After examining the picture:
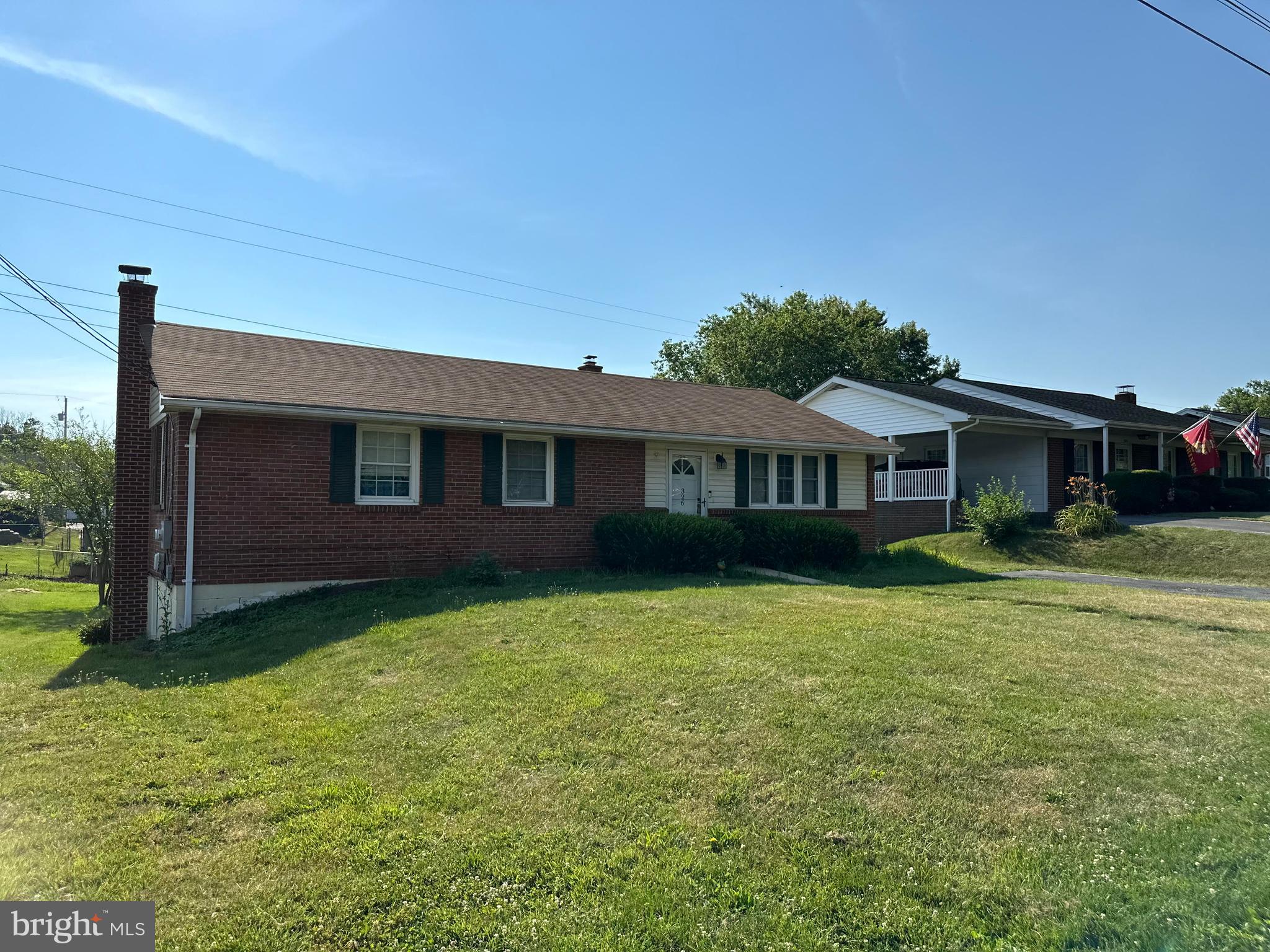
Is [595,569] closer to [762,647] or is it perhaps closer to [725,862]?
[762,647]

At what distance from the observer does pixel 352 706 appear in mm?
7129

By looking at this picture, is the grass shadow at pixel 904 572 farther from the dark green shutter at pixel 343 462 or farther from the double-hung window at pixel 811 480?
the dark green shutter at pixel 343 462

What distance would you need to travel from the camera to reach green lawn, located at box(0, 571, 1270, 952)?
395cm

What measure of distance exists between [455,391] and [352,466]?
9.97ft

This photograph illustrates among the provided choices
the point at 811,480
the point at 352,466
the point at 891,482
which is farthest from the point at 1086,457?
the point at 352,466

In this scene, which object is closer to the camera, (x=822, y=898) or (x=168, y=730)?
(x=822, y=898)

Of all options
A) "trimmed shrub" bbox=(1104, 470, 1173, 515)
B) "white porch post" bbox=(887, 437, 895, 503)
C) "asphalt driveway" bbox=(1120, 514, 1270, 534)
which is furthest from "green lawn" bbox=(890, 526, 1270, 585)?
"trimmed shrub" bbox=(1104, 470, 1173, 515)

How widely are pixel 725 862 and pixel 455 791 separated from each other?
179 cm

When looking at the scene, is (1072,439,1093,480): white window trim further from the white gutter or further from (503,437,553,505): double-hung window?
(503,437,553,505): double-hung window

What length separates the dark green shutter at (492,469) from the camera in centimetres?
1441

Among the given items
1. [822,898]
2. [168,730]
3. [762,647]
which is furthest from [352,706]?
[822,898]

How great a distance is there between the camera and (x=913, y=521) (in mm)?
24750

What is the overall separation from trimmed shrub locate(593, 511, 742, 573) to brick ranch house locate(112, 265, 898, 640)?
2.12 feet

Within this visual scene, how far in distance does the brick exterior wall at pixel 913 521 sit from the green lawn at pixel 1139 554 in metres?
2.69
